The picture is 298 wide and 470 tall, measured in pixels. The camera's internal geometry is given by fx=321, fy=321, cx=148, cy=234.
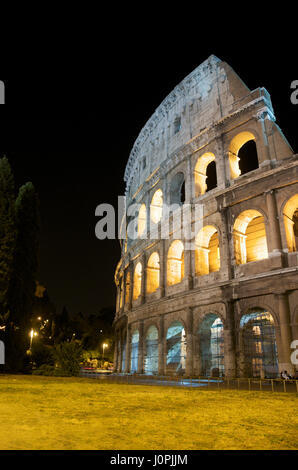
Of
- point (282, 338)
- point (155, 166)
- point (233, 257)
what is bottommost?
point (282, 338)

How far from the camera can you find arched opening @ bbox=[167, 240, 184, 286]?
67.7 ft

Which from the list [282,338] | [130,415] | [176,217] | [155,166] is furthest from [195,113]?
[130,415]

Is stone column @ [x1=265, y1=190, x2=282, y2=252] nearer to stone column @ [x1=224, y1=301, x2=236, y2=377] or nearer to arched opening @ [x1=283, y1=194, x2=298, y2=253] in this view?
arched opening @ [x1=283, y1=194, x2=298, y2=253]

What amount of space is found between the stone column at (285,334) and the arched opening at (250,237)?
10.5ft

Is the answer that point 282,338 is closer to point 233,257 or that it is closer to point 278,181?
point 233,257

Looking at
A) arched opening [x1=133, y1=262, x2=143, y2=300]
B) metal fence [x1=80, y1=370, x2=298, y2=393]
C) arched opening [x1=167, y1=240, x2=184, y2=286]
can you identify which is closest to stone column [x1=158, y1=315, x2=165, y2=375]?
arched opening [x1=167, y1=240, x2=184, y2=286]

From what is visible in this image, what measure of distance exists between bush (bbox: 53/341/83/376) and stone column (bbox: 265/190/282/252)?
981 cm

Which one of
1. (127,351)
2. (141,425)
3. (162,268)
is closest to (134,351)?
(127,351)

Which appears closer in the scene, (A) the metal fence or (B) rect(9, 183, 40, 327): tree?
(A) the metal fence

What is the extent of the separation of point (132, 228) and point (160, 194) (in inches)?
210

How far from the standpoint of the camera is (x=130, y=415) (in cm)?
394
